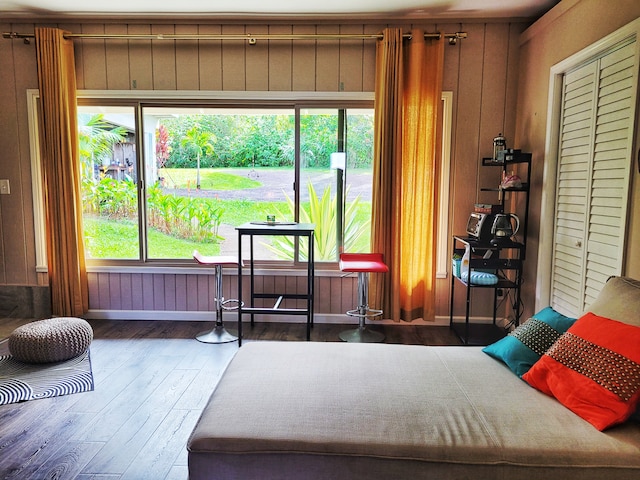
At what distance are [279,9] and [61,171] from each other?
2.35m

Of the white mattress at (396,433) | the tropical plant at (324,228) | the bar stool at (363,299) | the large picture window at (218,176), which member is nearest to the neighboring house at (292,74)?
the large picture window at (218,176)

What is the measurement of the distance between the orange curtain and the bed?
2.81 m

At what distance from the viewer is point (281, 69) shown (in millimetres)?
3938

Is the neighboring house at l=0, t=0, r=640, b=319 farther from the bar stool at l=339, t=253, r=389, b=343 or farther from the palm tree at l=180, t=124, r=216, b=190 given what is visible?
the bar stool at l=339, t=253, r=389, b=343

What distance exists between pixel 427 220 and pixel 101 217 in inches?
119

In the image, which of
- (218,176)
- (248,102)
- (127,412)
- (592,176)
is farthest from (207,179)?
(592,176)

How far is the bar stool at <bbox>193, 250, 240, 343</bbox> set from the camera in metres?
3.60

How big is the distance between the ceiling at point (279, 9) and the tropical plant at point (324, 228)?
58.0 inches

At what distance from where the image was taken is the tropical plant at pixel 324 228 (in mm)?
4129

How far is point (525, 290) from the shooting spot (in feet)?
12.2

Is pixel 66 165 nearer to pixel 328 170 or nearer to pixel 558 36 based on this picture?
pixel 328 170

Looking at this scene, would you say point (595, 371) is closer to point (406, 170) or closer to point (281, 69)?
point (406, 170)

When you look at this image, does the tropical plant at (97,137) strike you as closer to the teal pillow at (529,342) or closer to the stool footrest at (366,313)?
the stool footrest at (366,313)

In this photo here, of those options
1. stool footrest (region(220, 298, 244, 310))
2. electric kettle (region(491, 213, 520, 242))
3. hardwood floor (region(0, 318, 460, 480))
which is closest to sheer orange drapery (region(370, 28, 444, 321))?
hardwood floor (region(0, 318, 460, 480))
